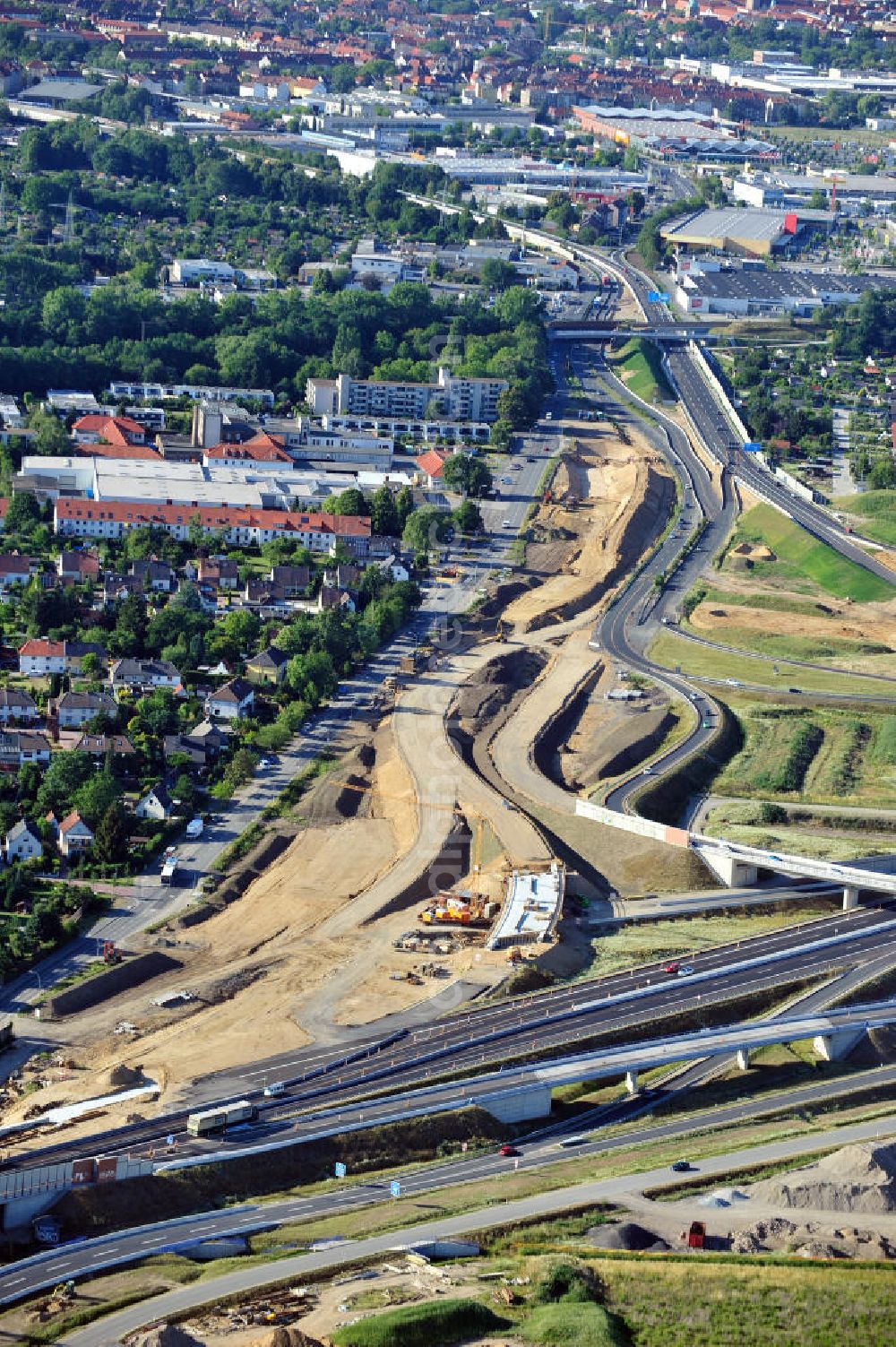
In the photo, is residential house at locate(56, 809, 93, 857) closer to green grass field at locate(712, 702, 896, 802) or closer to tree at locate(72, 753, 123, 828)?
tree at locate(72, 753, 123, 828)

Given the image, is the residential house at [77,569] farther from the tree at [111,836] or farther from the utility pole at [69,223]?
the utility pole at [69,223]

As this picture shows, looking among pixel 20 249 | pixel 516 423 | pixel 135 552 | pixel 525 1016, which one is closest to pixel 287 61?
pixel 20 249

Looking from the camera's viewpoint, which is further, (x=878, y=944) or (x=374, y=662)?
(x=374, y=662)

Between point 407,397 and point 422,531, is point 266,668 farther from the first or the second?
point 407,397

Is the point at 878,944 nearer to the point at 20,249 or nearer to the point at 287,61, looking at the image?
the point at 20,249

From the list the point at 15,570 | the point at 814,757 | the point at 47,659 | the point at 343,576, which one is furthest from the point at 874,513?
the point at 47,659

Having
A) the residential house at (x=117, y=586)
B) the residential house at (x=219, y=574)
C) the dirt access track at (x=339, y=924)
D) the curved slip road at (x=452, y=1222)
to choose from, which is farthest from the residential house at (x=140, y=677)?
the curved slip road at (x=452, y=1222)

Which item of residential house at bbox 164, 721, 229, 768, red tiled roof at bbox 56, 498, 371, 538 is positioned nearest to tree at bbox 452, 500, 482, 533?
red tiled roof at bbox 56, 498, 371, 538

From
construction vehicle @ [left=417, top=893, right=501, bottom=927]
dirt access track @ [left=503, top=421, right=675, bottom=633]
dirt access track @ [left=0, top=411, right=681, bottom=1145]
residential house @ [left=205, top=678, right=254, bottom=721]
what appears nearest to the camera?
dirt access track @ [left=0, top=411, right=681, bottom=1145]
